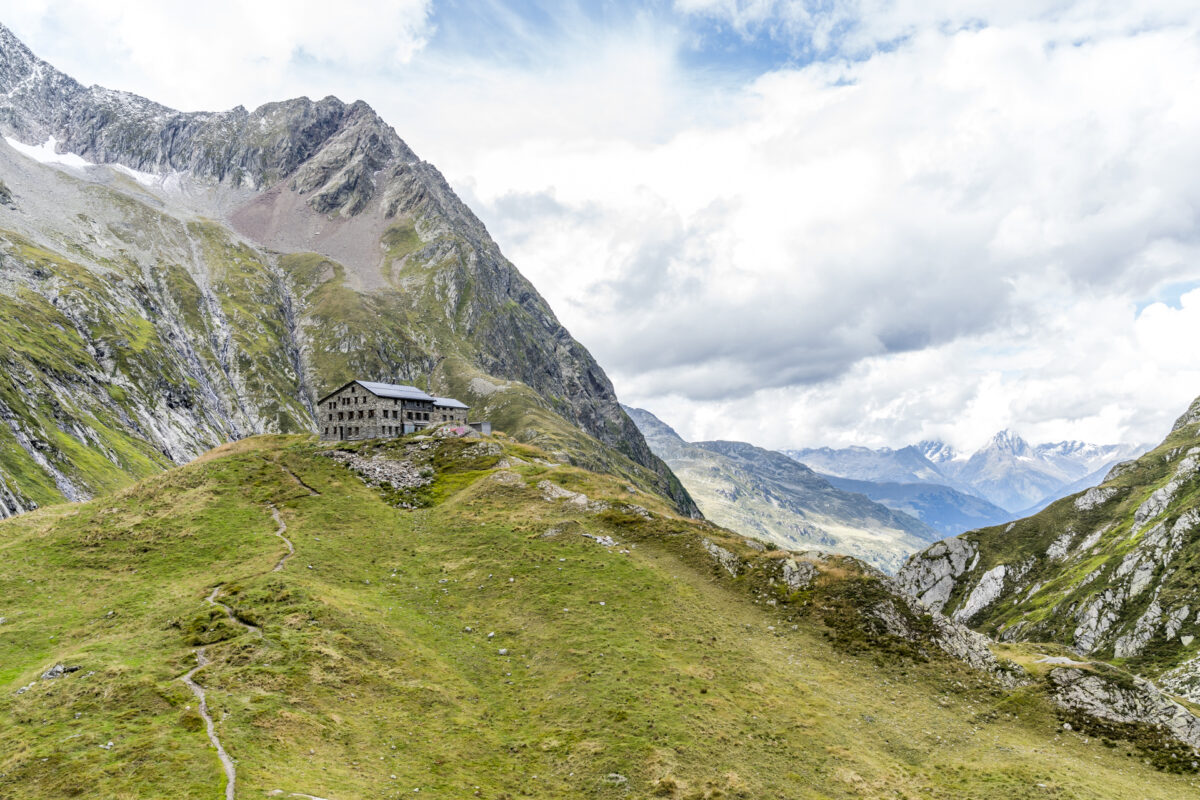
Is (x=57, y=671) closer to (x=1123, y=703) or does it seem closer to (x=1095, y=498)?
(x=1123, y=703)

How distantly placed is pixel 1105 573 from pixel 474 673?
538 feet

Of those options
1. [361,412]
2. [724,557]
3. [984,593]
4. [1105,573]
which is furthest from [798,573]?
[984,593]

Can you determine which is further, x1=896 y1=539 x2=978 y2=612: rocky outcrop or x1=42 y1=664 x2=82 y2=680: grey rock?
x1=896 y1=539 x2=978 y2=612: rocky outcrop

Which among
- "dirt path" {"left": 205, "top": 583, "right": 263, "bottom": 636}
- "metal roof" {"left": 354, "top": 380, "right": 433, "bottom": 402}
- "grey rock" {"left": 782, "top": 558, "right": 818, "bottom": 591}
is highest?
"metal roof" {"left": 354, "top": 380, "right": 433, "bottom": 402}

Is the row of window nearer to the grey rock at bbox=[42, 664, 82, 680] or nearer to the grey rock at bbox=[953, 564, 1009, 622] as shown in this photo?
the grey rock at bbox=[42, 664, 82, 680]

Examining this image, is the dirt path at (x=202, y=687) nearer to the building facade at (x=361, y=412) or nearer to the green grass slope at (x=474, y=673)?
the green grass slope at (x=474, y=673)

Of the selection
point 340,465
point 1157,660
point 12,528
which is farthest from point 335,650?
point 1157,660

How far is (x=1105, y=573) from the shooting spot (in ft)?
472

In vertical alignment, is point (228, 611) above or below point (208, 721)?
above

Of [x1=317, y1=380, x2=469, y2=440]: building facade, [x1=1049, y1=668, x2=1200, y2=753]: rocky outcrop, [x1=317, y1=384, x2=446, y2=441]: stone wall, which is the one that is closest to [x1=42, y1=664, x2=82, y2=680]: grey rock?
[x1=1049, y1=668, x2=1200, y2=753]: rocky outcrop

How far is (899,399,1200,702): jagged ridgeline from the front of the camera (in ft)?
403

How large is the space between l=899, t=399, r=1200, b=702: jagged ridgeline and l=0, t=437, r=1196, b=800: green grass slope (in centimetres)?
9560

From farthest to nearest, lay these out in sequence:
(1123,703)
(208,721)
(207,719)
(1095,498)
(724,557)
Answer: (1095,498) → (724,557) → (1123,703) → (207,719) → (208,721)

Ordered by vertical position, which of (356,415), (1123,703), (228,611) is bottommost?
(228,611)
